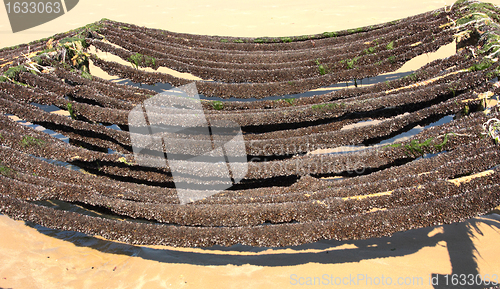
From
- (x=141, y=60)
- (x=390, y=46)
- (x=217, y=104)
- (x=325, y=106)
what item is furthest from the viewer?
(x=141, y=60)

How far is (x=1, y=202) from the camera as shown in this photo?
2.53m

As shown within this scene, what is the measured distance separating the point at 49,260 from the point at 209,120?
2210 mm

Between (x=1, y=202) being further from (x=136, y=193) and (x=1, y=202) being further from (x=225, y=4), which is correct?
(x=225, y=4)

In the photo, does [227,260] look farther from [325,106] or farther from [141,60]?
[141,60]

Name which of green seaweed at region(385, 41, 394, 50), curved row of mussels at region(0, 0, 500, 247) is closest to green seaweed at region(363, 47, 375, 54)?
curved row of mussels at region(0, 0, 500, 247)

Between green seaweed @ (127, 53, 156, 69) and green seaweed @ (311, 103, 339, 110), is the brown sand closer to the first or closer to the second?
green seaweed @ (311, 103, 339, 110)

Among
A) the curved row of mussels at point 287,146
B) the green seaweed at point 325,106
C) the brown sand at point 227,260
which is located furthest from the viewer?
the green seaweed at point 325,106

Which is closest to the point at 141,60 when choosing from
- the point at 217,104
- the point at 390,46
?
the point at 217,104

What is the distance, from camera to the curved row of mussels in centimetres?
239

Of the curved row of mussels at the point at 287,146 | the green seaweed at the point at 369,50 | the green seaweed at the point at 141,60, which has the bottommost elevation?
the curved row of mussels at the point at 287,146

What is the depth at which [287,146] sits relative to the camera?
2.93 m

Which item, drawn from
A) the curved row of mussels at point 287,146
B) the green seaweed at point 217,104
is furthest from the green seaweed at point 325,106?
the green seaweed at point 217,104

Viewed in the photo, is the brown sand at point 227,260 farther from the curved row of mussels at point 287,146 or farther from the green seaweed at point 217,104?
the green seaweed at point 217,104

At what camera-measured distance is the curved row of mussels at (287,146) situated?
239 centimetres
